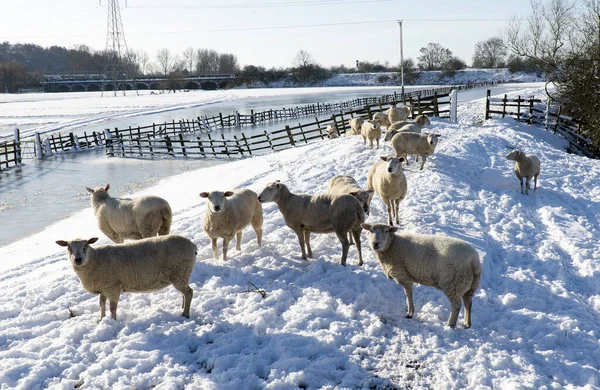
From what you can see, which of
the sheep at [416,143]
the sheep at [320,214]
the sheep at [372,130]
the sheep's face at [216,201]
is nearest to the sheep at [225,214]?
the sheep's face at [216,201]

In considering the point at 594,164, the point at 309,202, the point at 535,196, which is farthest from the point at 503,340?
the point at 594,164

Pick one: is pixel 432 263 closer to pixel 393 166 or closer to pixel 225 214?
pixel 225 214

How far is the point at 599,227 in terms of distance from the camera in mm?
9664

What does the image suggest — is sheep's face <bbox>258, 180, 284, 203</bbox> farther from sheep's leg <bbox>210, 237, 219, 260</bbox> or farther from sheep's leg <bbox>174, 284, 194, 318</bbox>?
sheep's leg <bbox>174, 284, 194, 318</bbox>

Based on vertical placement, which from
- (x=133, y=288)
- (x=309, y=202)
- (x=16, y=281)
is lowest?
(x=16, y=281)

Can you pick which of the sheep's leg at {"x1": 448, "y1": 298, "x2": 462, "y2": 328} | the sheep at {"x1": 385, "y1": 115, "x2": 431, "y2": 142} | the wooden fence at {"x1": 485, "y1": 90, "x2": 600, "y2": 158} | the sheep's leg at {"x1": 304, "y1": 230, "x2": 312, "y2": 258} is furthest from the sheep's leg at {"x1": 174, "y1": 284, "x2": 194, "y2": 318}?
the wooden fence at {"x1": 485, "y1": 90, "x2": 600, "y2": 158}

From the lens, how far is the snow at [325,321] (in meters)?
4.93

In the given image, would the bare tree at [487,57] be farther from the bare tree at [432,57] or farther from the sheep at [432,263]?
the sheep at [432,263]

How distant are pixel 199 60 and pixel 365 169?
7090 inches

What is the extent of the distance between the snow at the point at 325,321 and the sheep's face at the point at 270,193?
0.88m

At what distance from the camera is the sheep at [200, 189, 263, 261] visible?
302 inches

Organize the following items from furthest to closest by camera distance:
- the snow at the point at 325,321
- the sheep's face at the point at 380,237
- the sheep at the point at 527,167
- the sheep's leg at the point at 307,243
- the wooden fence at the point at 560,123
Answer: the wooden fence at the point at 560,123
the sheep at the point at 527,167
the sheep's leg at the point at 307,243
the sheep's face at the point at 380,237
the snow at the point at 325,321

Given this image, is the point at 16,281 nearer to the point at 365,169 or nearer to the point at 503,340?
the point at 503,340

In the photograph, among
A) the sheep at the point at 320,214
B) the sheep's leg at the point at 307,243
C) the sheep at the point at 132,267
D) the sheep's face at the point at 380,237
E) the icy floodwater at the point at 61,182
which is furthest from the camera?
the icy floodwater at the point at 61,182
